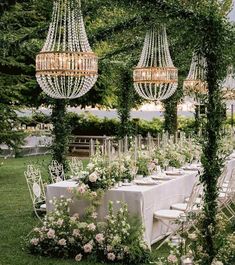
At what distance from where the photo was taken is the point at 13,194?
11914mm

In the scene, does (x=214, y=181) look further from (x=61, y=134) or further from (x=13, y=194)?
(x=13, y=194)

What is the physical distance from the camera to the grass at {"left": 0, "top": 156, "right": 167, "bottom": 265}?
694cm

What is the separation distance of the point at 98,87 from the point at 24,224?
11974mm

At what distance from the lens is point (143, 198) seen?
7.16 meters

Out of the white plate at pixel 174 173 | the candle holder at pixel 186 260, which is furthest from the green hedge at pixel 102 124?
the candle holder at pixel 186 260

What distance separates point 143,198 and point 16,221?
8.75ft

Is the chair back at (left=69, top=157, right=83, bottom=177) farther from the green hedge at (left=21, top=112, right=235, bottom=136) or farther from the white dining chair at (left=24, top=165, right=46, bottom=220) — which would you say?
the green hedge at (left=21, top=112, right=235, bottom=136)

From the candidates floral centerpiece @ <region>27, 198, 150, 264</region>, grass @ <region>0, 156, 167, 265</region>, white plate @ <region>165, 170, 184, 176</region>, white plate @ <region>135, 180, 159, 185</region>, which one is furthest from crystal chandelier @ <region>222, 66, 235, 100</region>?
grass @ <region>0, 156, 167, 265</region>

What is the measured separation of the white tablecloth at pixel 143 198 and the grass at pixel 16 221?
1.28 feet

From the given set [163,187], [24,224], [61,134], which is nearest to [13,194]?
[61,134]

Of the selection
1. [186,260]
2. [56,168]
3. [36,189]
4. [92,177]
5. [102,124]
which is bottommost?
[186,260]

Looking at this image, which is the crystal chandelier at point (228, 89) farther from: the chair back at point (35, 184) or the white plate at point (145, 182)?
the chair back at point (35, 184)

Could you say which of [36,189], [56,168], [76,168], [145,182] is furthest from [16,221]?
[145,182]

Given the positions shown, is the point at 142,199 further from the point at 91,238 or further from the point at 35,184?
the point at 35,184
